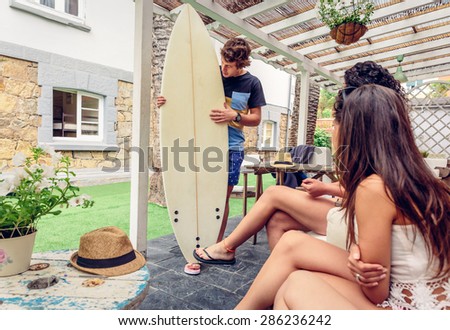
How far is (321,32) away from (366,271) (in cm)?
349

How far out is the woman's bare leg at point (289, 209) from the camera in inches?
56.6

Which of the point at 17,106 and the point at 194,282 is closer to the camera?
the point at 194,282

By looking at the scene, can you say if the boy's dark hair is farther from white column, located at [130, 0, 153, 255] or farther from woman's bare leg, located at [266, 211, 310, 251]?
woman's bare leg, located at [266, 211, 310, 251]

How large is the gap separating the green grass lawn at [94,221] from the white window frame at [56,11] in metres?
2.57

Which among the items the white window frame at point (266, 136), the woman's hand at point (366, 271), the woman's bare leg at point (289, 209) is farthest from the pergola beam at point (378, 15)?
the white window frame at point (266, 136)

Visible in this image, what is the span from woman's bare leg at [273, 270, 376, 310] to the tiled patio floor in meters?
0.75

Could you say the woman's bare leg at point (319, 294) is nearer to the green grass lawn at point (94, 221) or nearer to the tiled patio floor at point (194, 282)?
the tiled patio floor at point (194, 282)

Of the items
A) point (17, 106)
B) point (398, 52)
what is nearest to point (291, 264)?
point (17, 106)

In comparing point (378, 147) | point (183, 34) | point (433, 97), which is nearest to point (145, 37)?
point (183, 34)

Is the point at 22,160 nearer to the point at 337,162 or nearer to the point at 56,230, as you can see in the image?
the point at 337,162

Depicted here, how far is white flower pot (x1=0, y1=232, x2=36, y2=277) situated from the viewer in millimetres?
876

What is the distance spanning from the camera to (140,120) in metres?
2.15

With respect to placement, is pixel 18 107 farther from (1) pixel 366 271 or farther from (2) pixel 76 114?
(1) pixel 366 271
